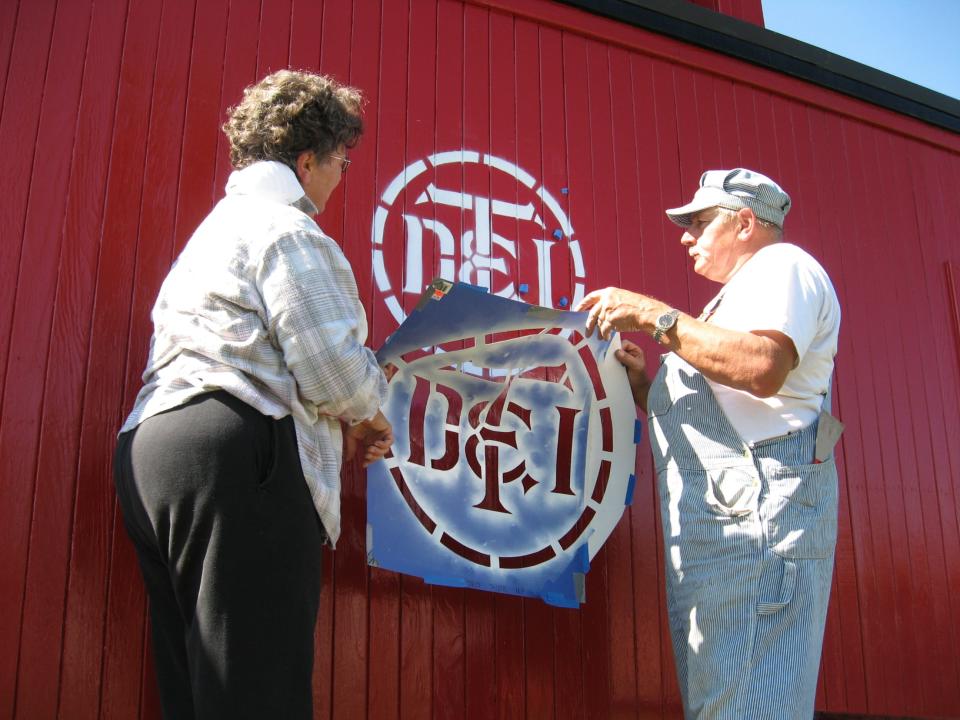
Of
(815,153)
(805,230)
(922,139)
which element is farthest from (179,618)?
(922,139)

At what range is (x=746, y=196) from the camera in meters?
2.53

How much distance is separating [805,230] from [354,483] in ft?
7.24

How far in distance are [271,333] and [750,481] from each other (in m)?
1.15

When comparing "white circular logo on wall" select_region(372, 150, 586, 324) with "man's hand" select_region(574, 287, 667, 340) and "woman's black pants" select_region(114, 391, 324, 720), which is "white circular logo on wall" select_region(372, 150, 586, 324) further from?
"woman's black pants" select_region(114, 391, 324, 720)

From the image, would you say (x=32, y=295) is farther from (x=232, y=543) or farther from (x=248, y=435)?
(x=232, y=543)

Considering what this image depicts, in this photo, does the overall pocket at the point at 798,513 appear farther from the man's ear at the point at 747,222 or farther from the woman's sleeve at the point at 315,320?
the woman's sleeve at the point at 315,320

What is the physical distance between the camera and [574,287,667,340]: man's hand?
2320 millimetres

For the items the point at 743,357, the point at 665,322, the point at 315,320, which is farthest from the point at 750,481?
the point at 315,320

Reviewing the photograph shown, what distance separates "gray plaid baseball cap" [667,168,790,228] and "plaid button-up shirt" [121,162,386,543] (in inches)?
44.2

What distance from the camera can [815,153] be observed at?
3.93 m

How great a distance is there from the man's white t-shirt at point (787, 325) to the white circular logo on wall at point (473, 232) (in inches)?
33.4

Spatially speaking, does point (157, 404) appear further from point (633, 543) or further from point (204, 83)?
point (633, 543)

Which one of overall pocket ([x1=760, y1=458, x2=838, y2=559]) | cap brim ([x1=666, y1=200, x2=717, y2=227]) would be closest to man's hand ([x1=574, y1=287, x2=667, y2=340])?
cap brim ([x1=666, y1=200, x2=717, y2=227])

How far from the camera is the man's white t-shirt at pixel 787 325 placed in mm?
2208
